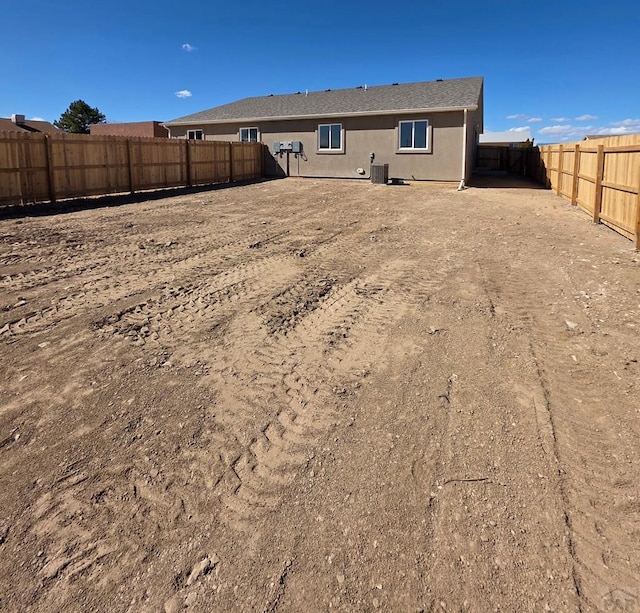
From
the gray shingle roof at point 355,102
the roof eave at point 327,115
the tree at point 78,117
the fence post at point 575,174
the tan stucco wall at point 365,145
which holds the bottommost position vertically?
the fence post at point 575,174

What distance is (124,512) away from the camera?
8.30 ft

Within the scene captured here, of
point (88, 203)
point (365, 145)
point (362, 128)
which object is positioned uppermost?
point (362, 128)

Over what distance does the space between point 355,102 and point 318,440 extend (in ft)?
76.1

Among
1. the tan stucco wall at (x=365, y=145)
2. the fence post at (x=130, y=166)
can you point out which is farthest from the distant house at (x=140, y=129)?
the fence post at (x=130, y=166)

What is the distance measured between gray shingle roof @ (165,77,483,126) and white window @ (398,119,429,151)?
2.37ft

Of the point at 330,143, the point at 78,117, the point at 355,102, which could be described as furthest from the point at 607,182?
the point at 78,117

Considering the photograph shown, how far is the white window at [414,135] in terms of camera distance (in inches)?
835

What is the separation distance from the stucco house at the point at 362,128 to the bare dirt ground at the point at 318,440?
50.8ft

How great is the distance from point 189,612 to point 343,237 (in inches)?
303

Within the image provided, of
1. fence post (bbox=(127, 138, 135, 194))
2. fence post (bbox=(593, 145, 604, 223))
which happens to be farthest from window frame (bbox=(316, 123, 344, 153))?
fence post (bbox=(593, 145, 604, 223))

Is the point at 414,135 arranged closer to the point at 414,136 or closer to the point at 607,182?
the point at 414,136

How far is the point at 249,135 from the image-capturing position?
85.1 ft

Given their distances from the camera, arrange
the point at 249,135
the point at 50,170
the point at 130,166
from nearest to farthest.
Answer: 1. the point at 50,170
2. the point at 130,166
3. the point at 249,135

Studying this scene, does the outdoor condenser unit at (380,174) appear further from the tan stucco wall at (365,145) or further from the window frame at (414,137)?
the window frame at (414,137)
